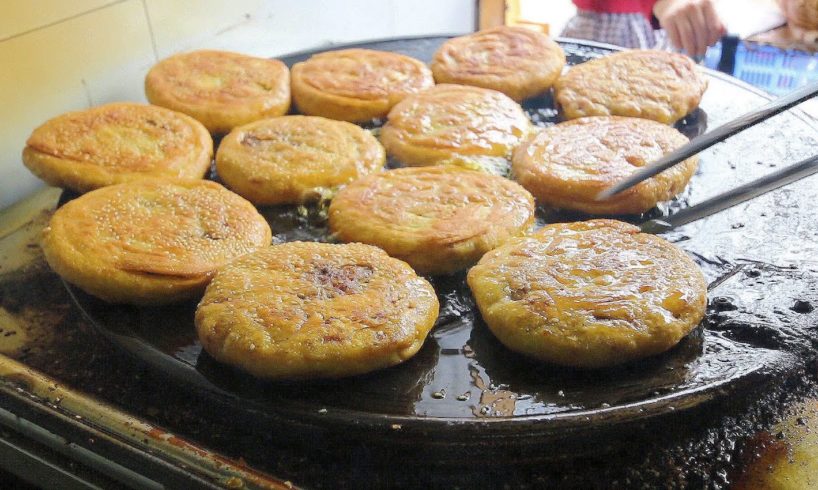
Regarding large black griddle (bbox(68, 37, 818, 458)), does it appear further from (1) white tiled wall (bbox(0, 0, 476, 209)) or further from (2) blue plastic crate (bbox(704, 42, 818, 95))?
(2) blue plastic crate (bbox(704, 42, 818, 95))

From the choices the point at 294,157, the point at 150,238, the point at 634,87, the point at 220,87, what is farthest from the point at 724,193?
the point at 220,87

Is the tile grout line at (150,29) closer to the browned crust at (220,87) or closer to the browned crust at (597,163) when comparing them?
the browned crust at (220,87)

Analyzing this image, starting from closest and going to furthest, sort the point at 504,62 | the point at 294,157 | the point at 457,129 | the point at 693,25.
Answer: the point at 294,157 → the point at 457,129 → the point at 504,62 → the point at 693,25

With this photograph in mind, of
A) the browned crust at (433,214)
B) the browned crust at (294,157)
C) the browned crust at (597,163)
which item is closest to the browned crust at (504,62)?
the browned crust at (597,163)

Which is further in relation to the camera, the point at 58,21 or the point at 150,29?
the point at 150,29

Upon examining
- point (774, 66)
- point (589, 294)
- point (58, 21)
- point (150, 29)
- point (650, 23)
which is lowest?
point (774, 66)

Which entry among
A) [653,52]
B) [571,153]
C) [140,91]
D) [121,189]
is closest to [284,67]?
[140,91]

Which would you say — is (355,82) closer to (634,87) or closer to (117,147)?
(117,147)
